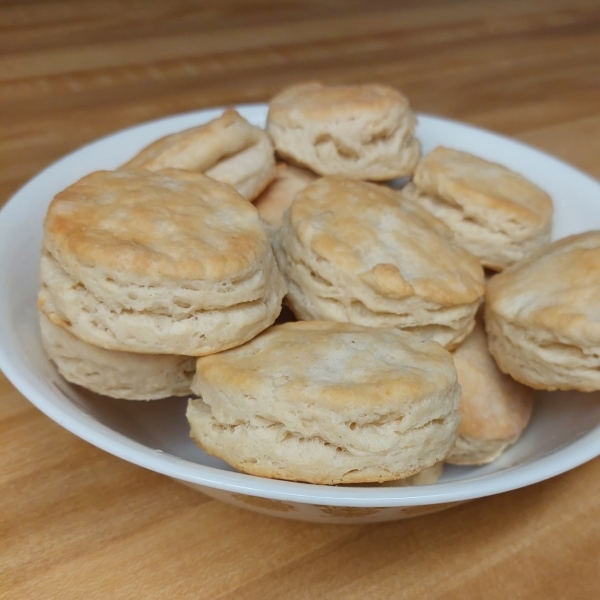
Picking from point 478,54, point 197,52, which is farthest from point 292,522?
point 478,54

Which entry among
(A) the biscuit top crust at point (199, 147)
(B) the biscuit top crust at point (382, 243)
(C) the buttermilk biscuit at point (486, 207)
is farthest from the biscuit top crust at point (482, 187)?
(A) the biscuit top crust at point (199, 147)

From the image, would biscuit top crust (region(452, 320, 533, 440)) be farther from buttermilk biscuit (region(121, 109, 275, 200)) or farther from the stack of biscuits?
buttermilk biscuit (region(121, 109, 275, 200))

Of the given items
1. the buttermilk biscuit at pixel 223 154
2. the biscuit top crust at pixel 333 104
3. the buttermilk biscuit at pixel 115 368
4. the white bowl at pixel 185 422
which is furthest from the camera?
the biscuit top crust at pixel 333 104

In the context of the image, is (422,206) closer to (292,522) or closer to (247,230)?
(247,230)

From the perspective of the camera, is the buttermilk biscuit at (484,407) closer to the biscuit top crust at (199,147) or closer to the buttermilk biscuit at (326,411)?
the buttermilk biscuit at (326,411)

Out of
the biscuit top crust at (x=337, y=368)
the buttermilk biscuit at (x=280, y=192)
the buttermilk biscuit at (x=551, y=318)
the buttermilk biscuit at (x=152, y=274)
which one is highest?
the buttermilk biscuit at (x=152, y=274)

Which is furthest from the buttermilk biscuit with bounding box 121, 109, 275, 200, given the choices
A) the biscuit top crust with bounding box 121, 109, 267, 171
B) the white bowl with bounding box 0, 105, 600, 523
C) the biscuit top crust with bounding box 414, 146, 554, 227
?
the biscuit top crust with bounding box 414, 146, 554, 227
